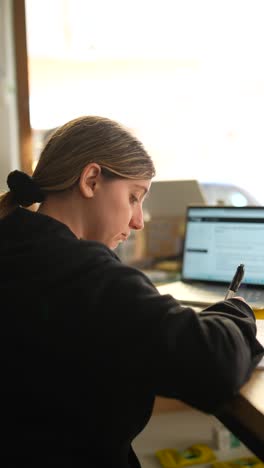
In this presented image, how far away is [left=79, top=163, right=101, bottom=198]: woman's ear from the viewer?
0.78 meters

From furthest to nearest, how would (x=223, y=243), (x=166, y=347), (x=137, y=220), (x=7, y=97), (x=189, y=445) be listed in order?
(x=7, y=97), (x=223, y=243), (x=189, y=445), (x=137, y=220), (x=166, y=347)

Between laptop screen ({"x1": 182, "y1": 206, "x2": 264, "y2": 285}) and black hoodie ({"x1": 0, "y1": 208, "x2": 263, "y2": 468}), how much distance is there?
2.52ft

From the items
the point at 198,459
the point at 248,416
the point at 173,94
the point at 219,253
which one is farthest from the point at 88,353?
the point at 173,94

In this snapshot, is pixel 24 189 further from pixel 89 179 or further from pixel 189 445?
pixel 189 445

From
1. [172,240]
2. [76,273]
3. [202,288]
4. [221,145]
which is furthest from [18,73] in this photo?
[221,145]

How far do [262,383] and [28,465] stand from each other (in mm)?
340

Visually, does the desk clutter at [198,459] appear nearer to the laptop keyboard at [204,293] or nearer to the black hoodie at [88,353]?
the laptop keyboard at [204,293]

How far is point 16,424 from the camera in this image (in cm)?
64

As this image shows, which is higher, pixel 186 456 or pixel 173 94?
pixel 173 94

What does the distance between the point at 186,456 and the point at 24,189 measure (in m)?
0.84

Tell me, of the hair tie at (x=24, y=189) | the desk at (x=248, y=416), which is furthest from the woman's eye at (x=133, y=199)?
the desk at (x=248, y=416)

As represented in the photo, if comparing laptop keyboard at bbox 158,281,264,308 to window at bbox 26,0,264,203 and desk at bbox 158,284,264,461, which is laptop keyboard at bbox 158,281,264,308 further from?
window at bbox 26,0,264,203

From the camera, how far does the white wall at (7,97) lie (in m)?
1.96

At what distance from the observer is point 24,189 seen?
2.70 ft
